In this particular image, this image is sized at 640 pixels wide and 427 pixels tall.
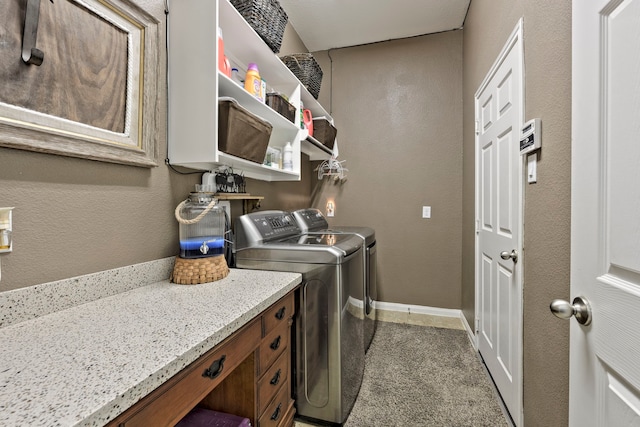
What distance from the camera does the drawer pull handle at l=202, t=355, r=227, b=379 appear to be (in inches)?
30.7

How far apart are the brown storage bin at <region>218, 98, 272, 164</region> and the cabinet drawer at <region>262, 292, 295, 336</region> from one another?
74 cm

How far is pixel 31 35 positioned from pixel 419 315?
3.21m

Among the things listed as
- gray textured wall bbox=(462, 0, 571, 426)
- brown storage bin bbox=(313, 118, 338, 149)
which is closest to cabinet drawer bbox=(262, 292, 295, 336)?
gray textured wall bbox=(462, 0, 571, 426)

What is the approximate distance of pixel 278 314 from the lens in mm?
1200

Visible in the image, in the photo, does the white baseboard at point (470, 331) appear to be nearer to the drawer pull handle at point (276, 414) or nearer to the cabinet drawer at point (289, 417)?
the cabinet drawer at point (289, 417)

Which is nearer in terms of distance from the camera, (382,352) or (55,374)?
(55,374)

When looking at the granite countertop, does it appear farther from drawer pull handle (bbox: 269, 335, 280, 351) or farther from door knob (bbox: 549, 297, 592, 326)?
door knob (bbox: 549, 297, 592, 326)

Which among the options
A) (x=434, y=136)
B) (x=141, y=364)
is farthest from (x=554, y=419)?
(x=434, y=136)

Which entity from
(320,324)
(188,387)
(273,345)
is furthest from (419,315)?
(188,387)

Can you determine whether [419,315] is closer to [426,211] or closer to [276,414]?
[426,211]

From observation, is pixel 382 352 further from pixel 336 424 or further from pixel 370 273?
pixel 336 424

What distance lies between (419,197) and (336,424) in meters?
2.16

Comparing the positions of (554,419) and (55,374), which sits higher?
(55,374)

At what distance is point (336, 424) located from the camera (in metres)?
1.44
